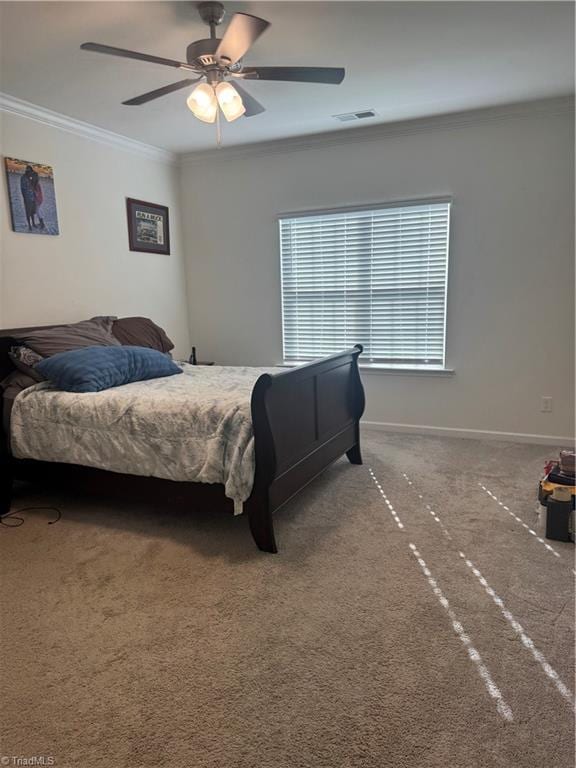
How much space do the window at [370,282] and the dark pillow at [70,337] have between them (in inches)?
68.5

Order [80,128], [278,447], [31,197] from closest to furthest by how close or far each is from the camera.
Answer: [278,447]
[31,197]
[80,128]

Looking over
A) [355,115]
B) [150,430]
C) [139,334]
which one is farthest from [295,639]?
[355,115]

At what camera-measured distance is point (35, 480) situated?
312 cm

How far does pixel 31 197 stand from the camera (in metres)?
3.49

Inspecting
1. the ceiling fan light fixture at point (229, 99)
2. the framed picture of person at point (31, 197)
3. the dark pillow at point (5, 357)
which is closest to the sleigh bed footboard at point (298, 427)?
the ceiling fan light fixture at point (229, 99)

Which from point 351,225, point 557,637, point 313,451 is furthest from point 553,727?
point 351,225

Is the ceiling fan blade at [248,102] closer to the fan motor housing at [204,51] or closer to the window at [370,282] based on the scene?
the fan motor housing at [204,51]

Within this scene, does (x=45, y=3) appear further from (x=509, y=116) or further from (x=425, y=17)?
(x=509, y=116)

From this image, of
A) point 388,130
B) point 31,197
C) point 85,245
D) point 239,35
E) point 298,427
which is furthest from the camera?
point 388,130

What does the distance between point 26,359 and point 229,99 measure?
201 centimetres

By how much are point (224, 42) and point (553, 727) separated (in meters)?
2.72

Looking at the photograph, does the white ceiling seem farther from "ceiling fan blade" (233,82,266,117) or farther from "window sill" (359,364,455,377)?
"window sill" (359,364,455,377)

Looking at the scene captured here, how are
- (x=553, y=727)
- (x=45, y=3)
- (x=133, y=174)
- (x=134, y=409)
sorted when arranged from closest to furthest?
(x=553, y=727) → (x=45, y=3) → (x=134, y=409) → (x=133, y=174)

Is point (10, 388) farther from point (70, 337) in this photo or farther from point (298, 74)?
point (298, 74)
